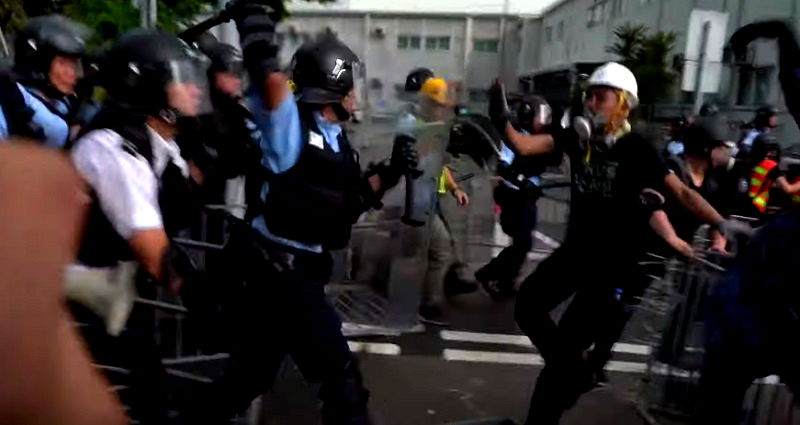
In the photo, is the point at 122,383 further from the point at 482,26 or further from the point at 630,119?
the point at 482,26

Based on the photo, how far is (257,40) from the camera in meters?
3.61

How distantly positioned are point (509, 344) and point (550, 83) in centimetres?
548

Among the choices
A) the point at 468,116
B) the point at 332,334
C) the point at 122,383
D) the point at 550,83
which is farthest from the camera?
the point at 550,83

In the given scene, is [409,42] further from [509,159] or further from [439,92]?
[439,92]

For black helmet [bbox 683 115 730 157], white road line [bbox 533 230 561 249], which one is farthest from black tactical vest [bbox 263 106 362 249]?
white road line [bbox 533 230 561 249]

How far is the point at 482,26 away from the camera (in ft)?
29.7

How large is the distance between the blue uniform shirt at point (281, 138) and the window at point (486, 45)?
230 centimetres

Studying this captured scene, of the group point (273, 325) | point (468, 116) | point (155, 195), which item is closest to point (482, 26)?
point (468, 116)

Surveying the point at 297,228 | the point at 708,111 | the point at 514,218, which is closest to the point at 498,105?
the point at 297,228

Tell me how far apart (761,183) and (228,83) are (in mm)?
5334

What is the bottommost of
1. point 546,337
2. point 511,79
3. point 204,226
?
point 546,337

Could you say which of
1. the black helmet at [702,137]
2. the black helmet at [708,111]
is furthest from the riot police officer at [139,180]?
the black helmet at [708,111]

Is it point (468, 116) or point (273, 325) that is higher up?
point (468, 116)

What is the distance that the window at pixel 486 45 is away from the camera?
19.7 feet
